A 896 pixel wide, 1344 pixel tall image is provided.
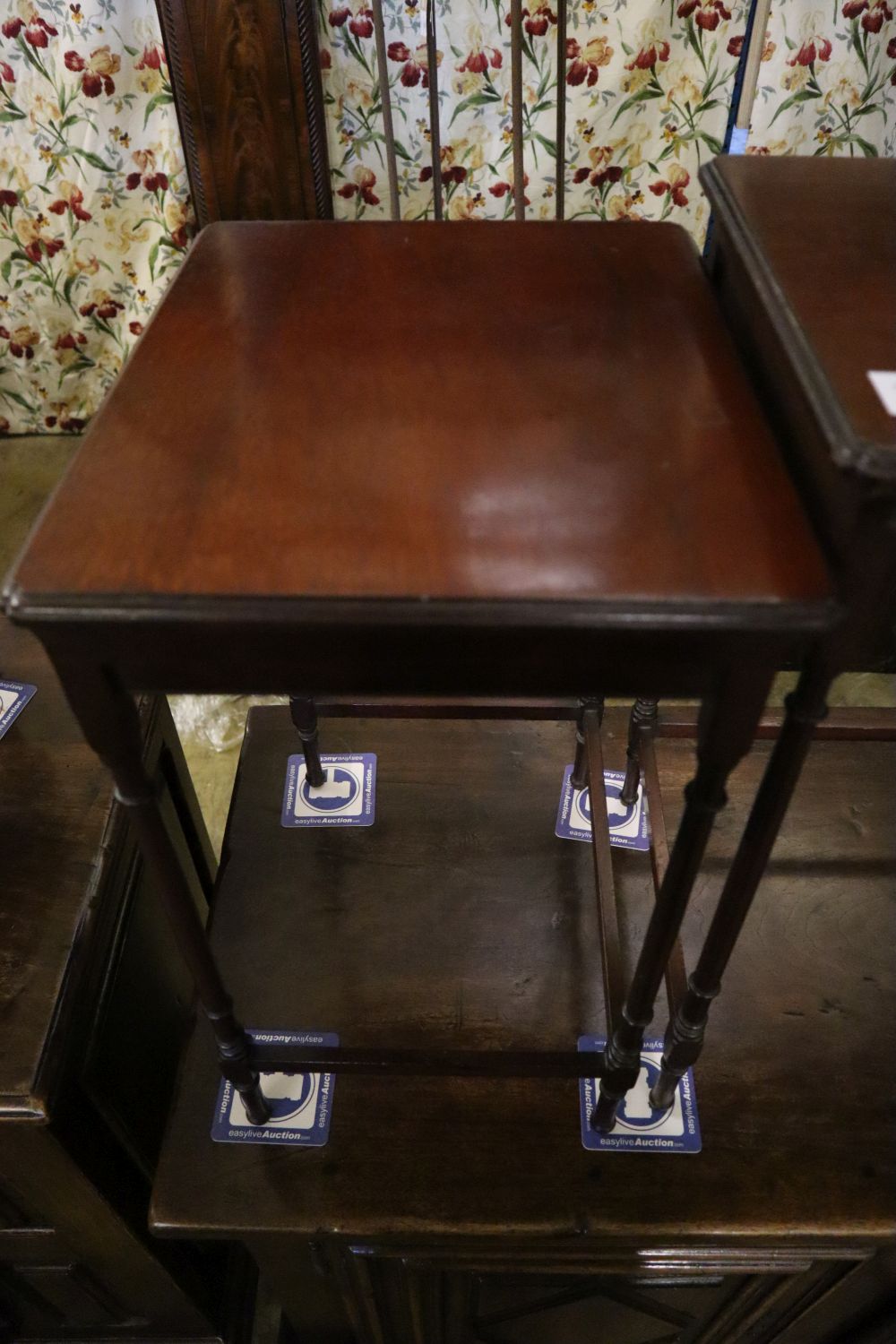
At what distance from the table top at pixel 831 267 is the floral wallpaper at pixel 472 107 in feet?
2.69

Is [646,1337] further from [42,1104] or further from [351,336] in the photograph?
[351,336]

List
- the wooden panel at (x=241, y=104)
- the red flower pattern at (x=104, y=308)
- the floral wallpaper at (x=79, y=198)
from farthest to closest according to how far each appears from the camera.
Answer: the red flower pattern at (x=104, y=308)
the floral wallpaper at (x=79, y=198)
the wooden panel at (x=241, y=104)

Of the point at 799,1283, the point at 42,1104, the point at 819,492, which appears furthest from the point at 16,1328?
the point at 819,492

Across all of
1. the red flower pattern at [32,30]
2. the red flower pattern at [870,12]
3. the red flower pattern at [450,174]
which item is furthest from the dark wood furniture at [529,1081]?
the red flower pattern at [32,30]

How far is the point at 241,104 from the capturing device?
1351 millimetres

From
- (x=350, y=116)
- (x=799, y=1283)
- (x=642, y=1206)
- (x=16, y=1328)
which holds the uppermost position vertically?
(x=350, y=116)

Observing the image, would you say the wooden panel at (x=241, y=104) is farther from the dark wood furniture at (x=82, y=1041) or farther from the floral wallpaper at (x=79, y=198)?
the dark wood furniture at (x=82, y=1041)

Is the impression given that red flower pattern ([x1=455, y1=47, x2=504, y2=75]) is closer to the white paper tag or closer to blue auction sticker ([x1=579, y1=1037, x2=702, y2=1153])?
the white paper tag

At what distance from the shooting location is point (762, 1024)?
34.9 inches

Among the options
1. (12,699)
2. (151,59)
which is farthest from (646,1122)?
(151,59)

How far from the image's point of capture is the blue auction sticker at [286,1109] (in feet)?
2.72

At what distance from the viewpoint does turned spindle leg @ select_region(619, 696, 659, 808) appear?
950 millimetres

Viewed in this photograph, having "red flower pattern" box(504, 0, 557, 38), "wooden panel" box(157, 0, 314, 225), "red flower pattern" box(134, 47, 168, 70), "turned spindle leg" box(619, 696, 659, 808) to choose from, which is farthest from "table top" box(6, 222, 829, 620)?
"red flower pattern" box(134, 47, 168, 70)

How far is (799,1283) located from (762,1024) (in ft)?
0.75
